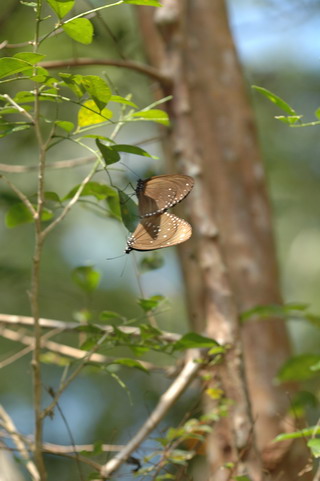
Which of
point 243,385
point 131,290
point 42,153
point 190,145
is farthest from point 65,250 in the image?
point 42,153

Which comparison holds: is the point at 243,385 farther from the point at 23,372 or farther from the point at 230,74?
the point at 23,372

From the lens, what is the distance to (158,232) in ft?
3.23

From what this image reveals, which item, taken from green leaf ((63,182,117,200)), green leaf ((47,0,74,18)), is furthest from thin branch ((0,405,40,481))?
green leaf ((47,0,74,18))

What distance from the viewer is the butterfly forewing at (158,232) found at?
94cm

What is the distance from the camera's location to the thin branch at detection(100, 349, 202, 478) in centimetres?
142

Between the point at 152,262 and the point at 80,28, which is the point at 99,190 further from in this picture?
the point at 152,262

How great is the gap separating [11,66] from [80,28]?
0.40 ft

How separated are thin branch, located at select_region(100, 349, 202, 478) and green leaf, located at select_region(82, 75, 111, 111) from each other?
0.71 meters

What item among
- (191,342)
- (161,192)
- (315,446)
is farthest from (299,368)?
(161,192)

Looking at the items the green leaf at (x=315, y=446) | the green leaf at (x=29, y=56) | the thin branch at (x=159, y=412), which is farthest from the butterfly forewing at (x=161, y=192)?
the thin branch at (x=159, y=412)

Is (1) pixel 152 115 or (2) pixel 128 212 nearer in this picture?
(2) pixel 128 212

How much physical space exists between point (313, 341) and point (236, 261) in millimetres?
2337

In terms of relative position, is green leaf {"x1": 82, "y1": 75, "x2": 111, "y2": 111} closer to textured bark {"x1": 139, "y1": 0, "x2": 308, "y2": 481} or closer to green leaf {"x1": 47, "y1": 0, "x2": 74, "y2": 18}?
green leaf {"x1": 47, "y1": 0, "x2": 74, "y2": 18}

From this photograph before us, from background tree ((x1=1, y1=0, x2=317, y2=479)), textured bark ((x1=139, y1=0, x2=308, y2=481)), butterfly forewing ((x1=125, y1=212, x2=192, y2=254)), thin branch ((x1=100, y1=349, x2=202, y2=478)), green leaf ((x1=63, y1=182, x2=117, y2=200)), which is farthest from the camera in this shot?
textured bark ((x1=139, y1=0, x2=308, y2=481))
